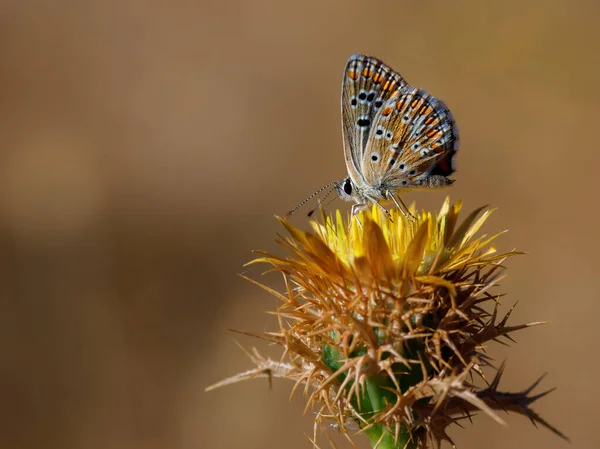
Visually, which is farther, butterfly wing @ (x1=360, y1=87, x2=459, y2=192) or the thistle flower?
butterfly wing @ (x1=360, y1=87, x2=459, y2=192)

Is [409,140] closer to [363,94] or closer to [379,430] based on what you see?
[363,94]

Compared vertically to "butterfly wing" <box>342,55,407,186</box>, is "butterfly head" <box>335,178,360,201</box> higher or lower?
lower

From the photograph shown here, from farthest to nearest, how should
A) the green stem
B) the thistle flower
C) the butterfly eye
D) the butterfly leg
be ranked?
the butterfly eye
the butterfly leg
the green stem
the thistle flower

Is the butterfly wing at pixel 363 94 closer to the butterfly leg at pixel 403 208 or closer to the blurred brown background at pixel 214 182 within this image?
the butterfly leg at pixel 403 208

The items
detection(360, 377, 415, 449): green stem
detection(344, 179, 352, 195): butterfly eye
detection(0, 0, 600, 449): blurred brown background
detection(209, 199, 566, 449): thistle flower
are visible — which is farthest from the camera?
detection(0, 0, 600, 449): blurred brown background

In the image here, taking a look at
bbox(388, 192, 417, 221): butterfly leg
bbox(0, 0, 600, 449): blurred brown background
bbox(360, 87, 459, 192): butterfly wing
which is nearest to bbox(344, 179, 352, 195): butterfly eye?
bbox(360, 87, 459, 192): butterfly wing

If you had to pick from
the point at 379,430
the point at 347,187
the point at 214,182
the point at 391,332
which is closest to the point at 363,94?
the point at 347,187

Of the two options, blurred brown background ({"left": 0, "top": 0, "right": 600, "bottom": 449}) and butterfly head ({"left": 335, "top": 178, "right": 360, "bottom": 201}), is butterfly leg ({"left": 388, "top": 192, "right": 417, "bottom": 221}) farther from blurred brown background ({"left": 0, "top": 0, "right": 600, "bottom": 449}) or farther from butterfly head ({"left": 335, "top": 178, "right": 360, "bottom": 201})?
blurred brown background ({"left": 0, "top": 0, "right": 600, "bottom": 449})
